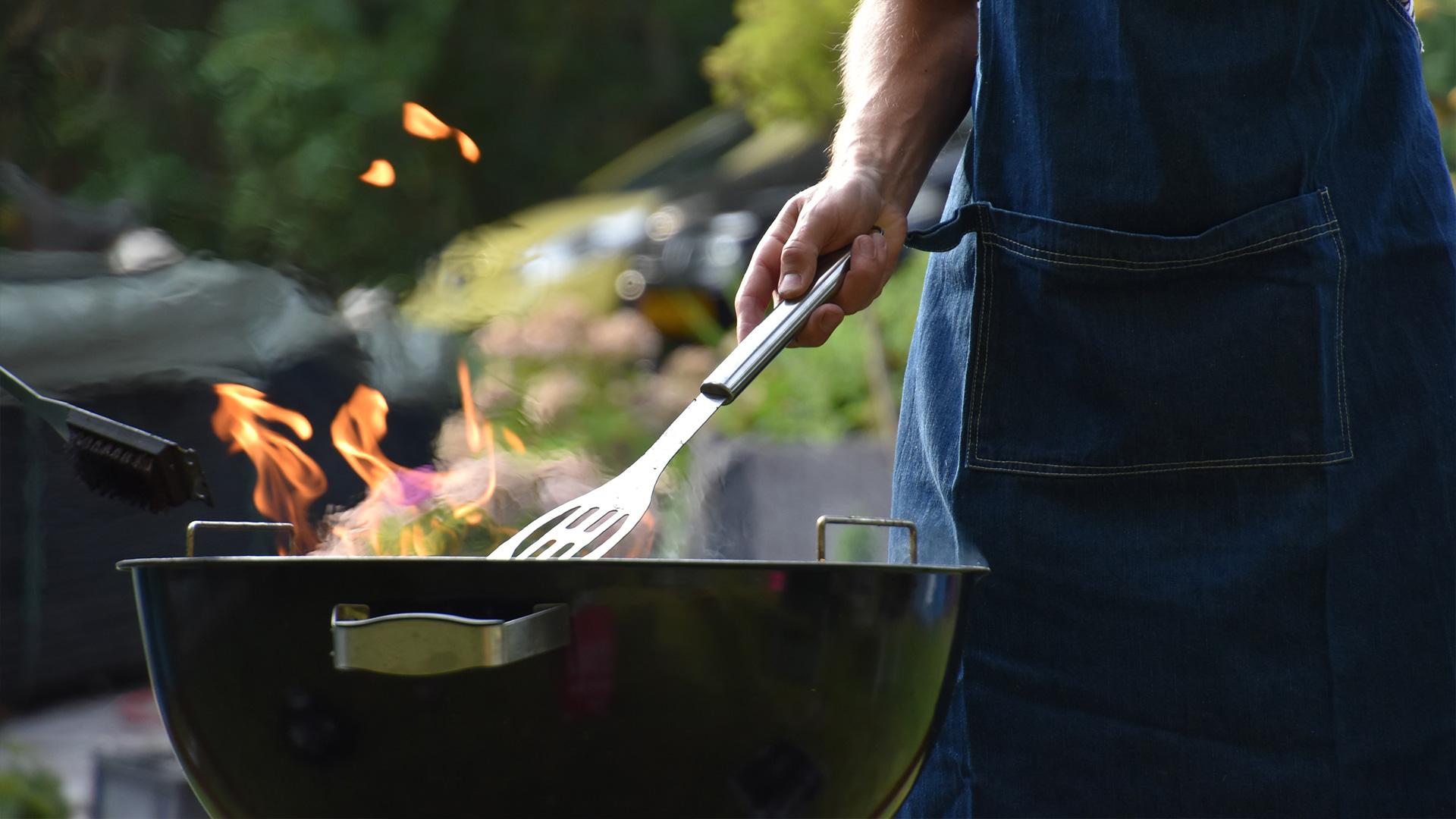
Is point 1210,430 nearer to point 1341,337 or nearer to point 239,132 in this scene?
point 1341,337

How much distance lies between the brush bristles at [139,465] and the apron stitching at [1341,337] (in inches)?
30.9

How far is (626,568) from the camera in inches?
25.1

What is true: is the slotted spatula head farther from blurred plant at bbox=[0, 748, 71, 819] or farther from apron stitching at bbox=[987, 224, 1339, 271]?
blurred plant at bbox=[0, 748, 71, 819]

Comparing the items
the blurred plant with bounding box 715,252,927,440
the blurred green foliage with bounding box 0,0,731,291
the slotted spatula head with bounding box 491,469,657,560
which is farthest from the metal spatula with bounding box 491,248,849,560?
the blurred plant with bounding box 715,252,927,440

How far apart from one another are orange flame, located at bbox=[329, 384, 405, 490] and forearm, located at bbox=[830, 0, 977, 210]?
0.52 meters

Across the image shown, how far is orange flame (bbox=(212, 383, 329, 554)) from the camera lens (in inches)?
45.9

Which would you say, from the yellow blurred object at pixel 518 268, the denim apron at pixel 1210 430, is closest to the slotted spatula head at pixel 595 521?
Answer: the denim apron at pixel 1210 430

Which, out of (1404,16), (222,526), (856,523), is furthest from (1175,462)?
(222,526)

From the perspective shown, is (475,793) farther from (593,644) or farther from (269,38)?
(269,38)

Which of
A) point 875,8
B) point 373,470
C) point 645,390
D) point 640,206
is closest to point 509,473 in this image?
point 373,470

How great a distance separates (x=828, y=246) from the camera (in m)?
0.95

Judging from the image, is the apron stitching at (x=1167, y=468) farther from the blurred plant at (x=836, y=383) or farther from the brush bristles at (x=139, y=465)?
the blurred plant at (x=836, y=383)

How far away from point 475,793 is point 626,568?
14 centimetres

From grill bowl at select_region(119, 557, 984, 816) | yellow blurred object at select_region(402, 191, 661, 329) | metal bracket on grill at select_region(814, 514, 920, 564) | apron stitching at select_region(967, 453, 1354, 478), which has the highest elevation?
yellow blurred object at select_region(402, 191, 661, 329)
